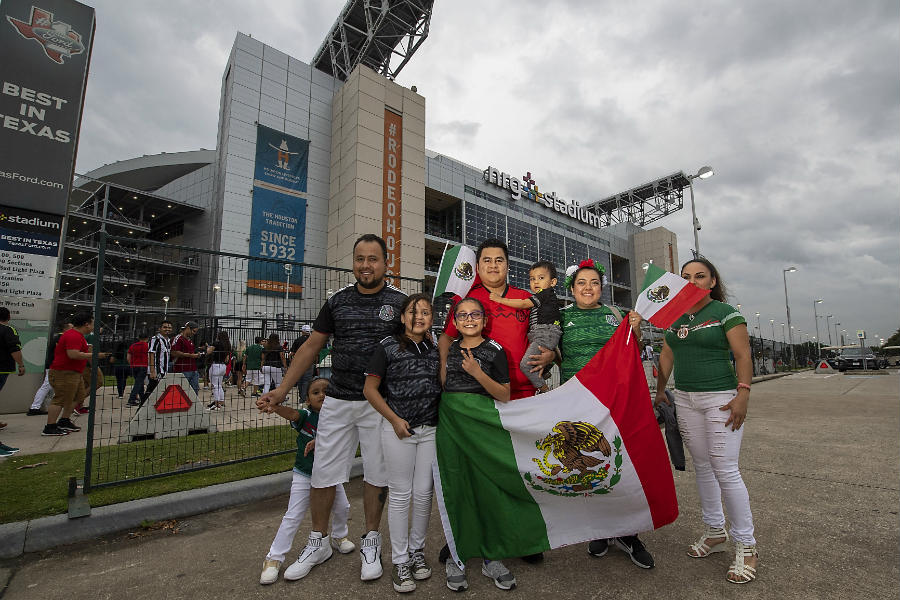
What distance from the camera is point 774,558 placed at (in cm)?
277

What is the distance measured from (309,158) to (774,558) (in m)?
32.2

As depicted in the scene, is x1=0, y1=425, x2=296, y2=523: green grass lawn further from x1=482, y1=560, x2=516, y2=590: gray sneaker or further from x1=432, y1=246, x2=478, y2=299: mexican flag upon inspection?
x1=432, y1=246, x2=478, y2=299: mexican flag

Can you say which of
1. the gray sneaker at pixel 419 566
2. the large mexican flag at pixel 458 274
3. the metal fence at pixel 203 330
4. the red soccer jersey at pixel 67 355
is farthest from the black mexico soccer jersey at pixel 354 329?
the red soccer jersey at pixel 67 355

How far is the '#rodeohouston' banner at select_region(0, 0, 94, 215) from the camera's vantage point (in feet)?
30.3

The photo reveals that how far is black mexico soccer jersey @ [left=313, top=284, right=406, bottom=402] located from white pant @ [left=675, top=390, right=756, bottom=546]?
2220mm

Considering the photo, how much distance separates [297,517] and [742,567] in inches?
112

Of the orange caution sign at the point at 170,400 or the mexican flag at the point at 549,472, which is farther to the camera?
the orange caution sign at the point at 170,400

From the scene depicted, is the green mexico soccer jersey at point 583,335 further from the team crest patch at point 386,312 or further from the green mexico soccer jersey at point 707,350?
the team crest patch at point 386,312

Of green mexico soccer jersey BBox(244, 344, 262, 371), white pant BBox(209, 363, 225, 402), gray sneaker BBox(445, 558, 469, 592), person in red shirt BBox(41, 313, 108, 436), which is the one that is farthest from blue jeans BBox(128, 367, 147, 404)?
gray sneaker BBox(445, 558, 469, 592)

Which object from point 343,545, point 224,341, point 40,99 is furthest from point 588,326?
point 40,99

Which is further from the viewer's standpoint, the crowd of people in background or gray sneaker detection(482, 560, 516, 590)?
the crowd of people in background

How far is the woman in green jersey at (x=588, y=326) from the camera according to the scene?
2932 mm

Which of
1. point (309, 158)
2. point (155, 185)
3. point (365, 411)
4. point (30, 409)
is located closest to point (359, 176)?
point (309, 158)

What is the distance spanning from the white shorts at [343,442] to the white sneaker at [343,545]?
1.77 feet
